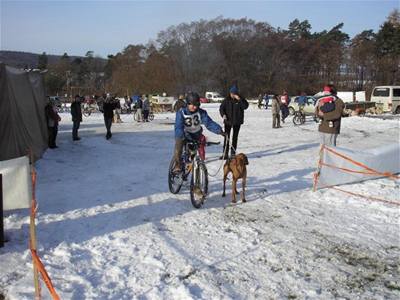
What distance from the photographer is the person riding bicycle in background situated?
23.8 feet

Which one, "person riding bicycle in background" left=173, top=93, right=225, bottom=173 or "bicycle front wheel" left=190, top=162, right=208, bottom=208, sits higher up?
"person riding bicycle in background" left=173, top=93, right=225, bottom=173

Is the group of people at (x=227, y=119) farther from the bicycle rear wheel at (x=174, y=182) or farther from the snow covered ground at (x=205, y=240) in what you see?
the snow covered ground at (x=205, y=240)

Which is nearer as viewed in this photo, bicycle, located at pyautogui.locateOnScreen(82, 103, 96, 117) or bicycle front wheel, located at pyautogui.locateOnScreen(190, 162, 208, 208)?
bicycle front wheel, located at pyautogui.locateOnScreen(190, 162, 208, 208)

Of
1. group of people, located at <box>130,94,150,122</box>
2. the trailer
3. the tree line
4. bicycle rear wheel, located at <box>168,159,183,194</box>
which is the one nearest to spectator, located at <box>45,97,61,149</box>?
bicycle rear wheel, located at <box>168,159,183,194</box>

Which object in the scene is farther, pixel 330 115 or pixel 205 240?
pixel 330 115

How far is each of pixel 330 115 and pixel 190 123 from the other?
11.7 feet

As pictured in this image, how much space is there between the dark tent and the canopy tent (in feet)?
19.7

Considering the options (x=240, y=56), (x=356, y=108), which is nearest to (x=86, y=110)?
(x=356, y=108)

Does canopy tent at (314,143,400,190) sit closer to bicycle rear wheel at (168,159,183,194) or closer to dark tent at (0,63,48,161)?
bicycle rear wheel at (168,159,183,194)

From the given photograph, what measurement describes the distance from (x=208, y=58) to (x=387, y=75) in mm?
34794

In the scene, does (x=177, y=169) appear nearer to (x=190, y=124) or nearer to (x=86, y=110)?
(x=190, y=124)

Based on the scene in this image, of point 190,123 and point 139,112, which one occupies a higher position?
point 190,123

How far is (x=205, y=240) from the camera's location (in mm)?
5715

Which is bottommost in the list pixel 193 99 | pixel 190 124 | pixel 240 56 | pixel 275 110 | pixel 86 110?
pixel 86 110
